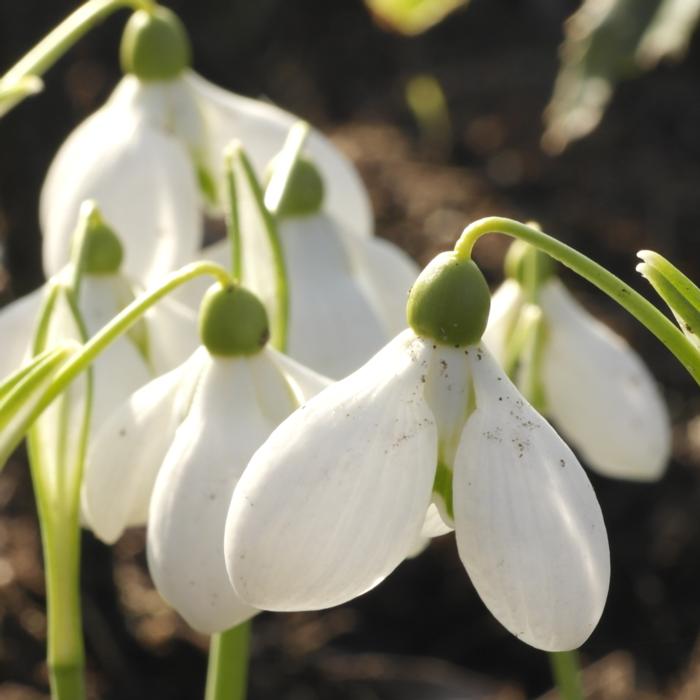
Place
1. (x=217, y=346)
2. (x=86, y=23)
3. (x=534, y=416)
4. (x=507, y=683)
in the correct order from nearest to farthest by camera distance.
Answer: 1. (x=534, y=416)
2. (x=217, y=346)
3. (x=86, y=23)
4. (x=507, y=683)

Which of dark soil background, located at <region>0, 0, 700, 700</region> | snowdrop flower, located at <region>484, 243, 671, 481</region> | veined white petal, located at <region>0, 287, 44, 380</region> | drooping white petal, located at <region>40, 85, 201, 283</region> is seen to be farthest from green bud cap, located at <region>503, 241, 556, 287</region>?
dark soil background, located at <region>0, 0, 700, 700</region>

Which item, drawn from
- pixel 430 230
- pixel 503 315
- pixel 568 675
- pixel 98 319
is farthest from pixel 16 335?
pixel 430 230

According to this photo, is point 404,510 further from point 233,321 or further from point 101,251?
point 101,251

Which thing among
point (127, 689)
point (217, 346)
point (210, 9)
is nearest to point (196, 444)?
point (217, 346)

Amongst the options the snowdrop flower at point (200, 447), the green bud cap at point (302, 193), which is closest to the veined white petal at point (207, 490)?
the snowdrop flower at point (200, 447)

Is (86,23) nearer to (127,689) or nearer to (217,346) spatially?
(217,346)

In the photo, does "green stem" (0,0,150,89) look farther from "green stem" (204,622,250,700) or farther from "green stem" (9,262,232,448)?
"green stem" (204,622,250,700)

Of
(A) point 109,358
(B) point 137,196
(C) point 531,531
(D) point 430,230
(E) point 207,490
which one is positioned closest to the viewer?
(C) point 531,531
